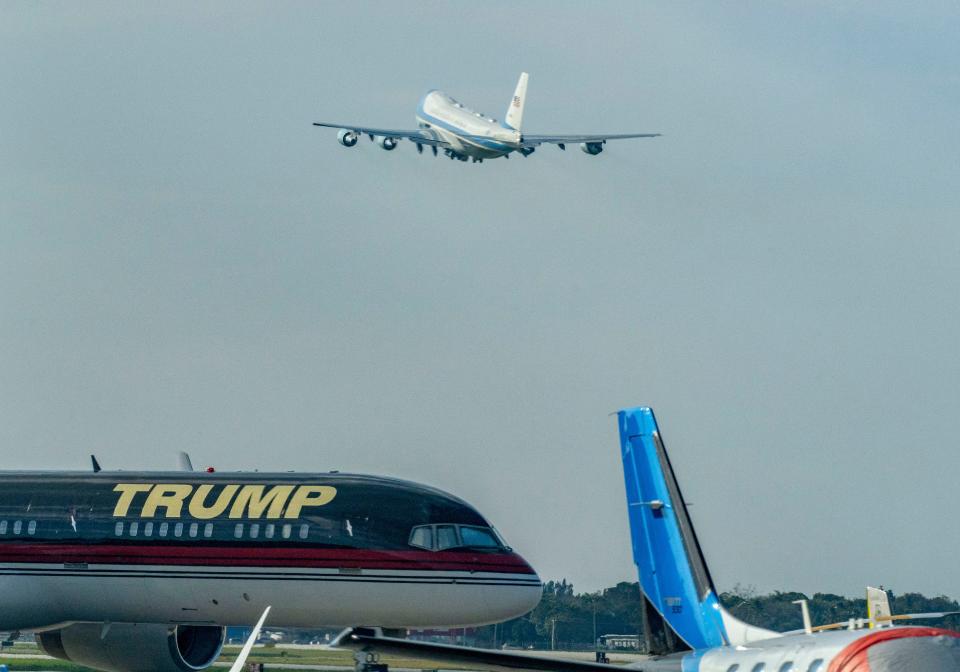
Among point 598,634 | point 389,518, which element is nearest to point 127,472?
point 389,518

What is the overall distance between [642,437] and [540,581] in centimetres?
1637

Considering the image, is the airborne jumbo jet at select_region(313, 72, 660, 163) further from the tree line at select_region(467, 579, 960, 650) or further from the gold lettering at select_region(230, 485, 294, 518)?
the gold lettering at select_region(230, 485, 294, 518)

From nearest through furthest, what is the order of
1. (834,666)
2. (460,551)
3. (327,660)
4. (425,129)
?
(834,666)
(460,551)
(327,660)
(425,129)

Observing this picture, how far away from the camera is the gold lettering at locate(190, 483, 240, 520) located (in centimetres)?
3834

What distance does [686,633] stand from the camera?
2072 cm

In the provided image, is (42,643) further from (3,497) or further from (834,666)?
(834,666)

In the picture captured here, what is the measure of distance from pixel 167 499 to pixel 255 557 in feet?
9.58

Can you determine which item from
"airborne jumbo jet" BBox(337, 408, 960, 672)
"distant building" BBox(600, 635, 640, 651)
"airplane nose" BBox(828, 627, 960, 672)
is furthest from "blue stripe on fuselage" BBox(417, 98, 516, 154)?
"airplane nose" BBox(828, 627, 960, 672)

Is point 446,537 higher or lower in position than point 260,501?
lower

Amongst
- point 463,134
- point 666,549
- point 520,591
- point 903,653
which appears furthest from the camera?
point 463,134

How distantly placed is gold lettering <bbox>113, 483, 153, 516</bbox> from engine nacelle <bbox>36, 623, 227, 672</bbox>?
114 inches

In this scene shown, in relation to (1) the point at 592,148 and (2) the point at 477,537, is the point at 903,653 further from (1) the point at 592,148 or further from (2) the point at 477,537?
(1) the point at 592,148

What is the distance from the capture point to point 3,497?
40.3 metres

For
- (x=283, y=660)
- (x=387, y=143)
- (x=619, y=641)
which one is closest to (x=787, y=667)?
(x=283, y=660)
